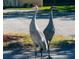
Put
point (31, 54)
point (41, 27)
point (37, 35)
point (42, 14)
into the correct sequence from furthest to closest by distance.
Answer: point (42, 14)
point (41, 27)
point (31, 54)
point (37, 35)

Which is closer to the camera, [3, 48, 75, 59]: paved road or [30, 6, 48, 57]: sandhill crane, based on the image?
[30, 6, 48, 57]: sandhill crane

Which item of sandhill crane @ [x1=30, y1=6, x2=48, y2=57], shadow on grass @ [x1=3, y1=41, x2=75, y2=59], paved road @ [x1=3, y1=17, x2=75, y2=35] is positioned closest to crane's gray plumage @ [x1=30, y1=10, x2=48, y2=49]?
sandhill crane @ [x1=30, y1=6, x2=48, y2=57]

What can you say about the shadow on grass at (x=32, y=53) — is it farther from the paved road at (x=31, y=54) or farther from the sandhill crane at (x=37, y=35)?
the sandhill crane at (x=37, y=35)

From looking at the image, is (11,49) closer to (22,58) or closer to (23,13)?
(22,58)

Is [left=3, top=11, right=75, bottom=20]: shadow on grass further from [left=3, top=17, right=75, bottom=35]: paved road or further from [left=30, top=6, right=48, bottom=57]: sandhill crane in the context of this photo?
[left=30, top=6, right=48, bottom=57]: sandhill crane

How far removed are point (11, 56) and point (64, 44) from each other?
74 cm

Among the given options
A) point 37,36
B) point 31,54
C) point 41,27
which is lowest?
point 41,27

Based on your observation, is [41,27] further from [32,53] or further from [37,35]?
[37,35]

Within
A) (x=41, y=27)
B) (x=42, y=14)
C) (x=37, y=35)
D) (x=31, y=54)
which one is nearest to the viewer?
(x=37, y=35)

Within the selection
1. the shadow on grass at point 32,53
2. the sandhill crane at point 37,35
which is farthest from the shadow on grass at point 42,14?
the sandhill crane at point 37,35

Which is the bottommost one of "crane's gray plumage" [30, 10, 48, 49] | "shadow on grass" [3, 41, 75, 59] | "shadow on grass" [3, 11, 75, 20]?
"shadow on grass" [3, 11, 75, 20]

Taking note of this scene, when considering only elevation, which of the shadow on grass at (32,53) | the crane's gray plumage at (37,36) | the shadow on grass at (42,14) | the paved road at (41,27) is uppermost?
the crane's gray plumage at (37,36)

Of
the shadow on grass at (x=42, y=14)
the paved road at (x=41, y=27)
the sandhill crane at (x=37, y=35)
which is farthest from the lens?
the shadow on grass at (x=42, y=14)

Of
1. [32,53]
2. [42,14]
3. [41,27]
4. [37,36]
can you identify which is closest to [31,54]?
[32,53]
